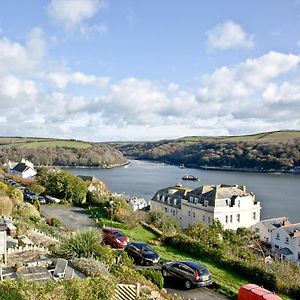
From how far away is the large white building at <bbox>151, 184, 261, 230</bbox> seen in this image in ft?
126

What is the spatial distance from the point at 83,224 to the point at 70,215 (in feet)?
9.30

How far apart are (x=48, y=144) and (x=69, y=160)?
80.8 feet

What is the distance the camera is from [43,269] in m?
A: 10.8

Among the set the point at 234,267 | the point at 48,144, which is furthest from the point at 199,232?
the point at 48,144

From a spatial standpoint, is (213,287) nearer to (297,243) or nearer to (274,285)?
(274,285)

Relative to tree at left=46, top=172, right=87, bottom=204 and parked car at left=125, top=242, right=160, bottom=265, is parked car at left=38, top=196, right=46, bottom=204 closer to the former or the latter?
tree at left=46, top=172, right=87, bottom=204

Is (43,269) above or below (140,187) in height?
above

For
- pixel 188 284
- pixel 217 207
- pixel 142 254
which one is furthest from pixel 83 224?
pixel 217 207

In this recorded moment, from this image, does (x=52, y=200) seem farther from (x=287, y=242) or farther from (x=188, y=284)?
(x=287, y=242)

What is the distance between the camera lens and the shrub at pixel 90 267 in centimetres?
1054

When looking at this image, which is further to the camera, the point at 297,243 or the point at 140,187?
the point at 140,187

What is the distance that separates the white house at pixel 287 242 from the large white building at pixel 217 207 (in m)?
4.06

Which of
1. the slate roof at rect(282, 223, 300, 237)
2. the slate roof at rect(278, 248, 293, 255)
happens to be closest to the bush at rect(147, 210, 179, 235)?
the slate roof at rect(278, 248, 293, 255)

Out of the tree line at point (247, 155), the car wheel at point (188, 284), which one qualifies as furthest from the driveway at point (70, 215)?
the tree line at point (247, 155)
